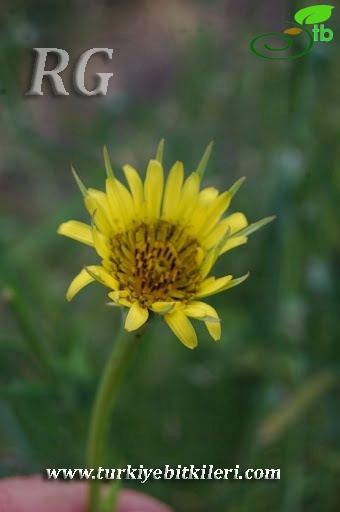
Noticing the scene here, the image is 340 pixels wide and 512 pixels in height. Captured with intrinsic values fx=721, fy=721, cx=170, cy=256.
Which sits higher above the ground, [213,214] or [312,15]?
[312,15]

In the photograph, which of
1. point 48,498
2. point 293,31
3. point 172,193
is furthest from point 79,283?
point 293,31

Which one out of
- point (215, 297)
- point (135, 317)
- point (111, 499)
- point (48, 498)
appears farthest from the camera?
point (215, 297)

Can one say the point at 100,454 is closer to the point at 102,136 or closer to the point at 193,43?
the point at 102,136

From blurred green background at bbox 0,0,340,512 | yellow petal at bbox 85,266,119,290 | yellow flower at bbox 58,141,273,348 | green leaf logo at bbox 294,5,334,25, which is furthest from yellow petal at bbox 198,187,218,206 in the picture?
green leaf logo at bbox 294,5,334,25

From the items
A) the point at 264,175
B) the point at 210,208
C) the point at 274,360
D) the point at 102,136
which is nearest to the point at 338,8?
the point at 264,175

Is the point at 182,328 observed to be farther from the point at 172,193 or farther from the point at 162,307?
the point at 172,193

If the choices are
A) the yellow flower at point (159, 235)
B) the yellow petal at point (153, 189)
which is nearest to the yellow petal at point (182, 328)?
the yellow flower at point (159, 235)
